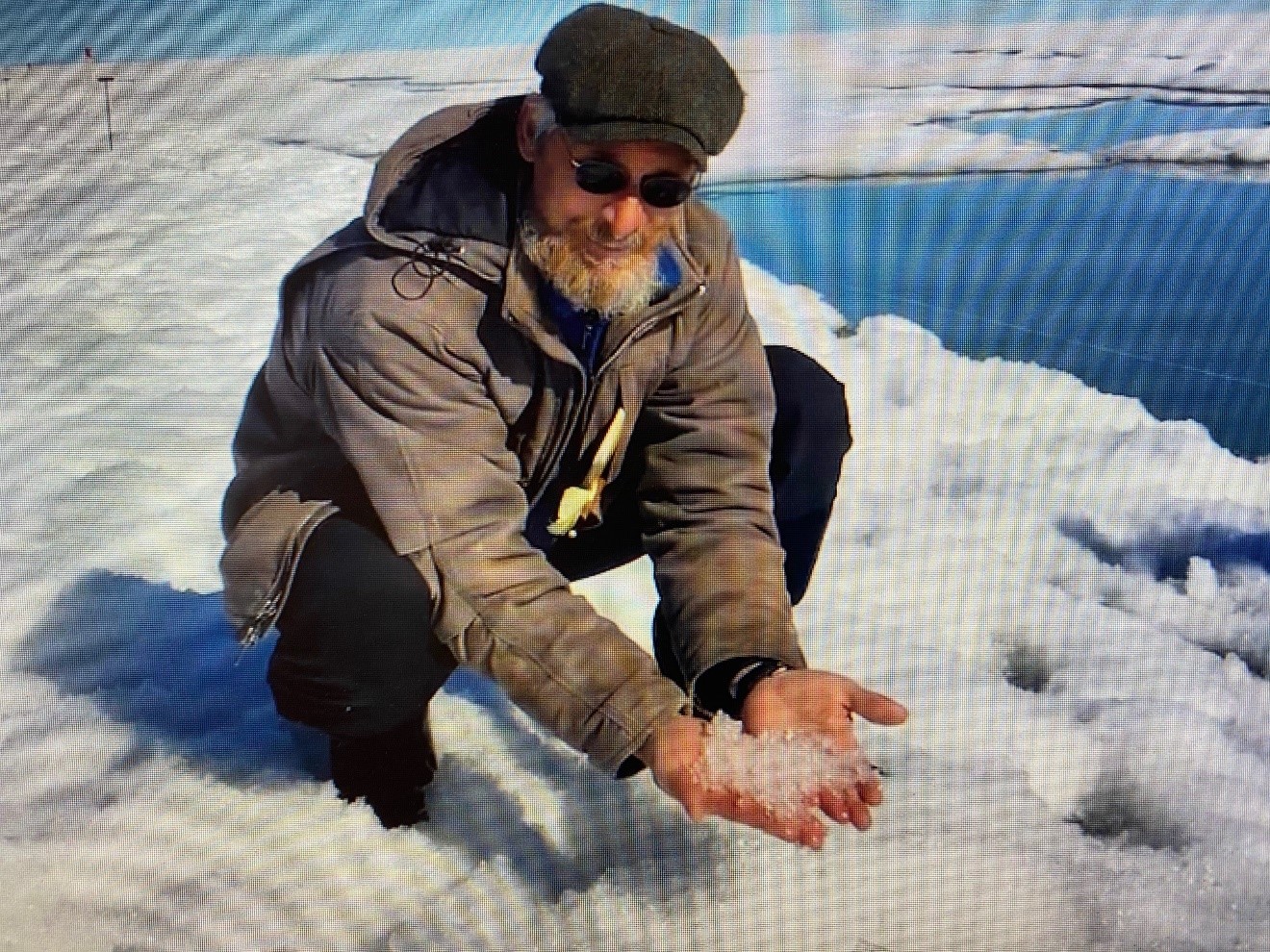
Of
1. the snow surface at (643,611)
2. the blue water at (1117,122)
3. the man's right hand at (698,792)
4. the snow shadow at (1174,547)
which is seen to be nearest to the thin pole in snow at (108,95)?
the snow surface at (643,611)

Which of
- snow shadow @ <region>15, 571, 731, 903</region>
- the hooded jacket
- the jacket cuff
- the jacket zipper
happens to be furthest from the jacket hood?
snow shadow @ <region>15, 571, 731, 903</region>

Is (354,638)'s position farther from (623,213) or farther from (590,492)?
(623,213)

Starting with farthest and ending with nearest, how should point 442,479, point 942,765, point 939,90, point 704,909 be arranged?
point 939,90
point 942,765
point 704,909
point 442,479

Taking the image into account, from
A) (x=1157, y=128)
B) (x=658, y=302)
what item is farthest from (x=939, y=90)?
(x=658, y=302)

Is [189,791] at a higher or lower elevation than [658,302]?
lower

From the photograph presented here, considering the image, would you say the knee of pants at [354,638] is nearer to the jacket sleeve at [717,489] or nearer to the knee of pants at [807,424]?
the jacket sleeve at [717,489]

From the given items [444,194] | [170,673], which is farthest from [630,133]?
[170,673]

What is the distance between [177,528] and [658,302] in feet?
1.74

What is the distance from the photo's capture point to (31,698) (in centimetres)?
103

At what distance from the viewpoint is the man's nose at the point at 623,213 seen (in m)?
0.83

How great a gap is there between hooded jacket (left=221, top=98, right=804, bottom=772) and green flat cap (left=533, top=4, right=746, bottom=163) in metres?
0.09

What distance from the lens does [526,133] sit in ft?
2.76

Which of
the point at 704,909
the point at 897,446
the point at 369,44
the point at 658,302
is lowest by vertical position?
the point at 704,909

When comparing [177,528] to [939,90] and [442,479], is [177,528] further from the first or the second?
[939,90]
